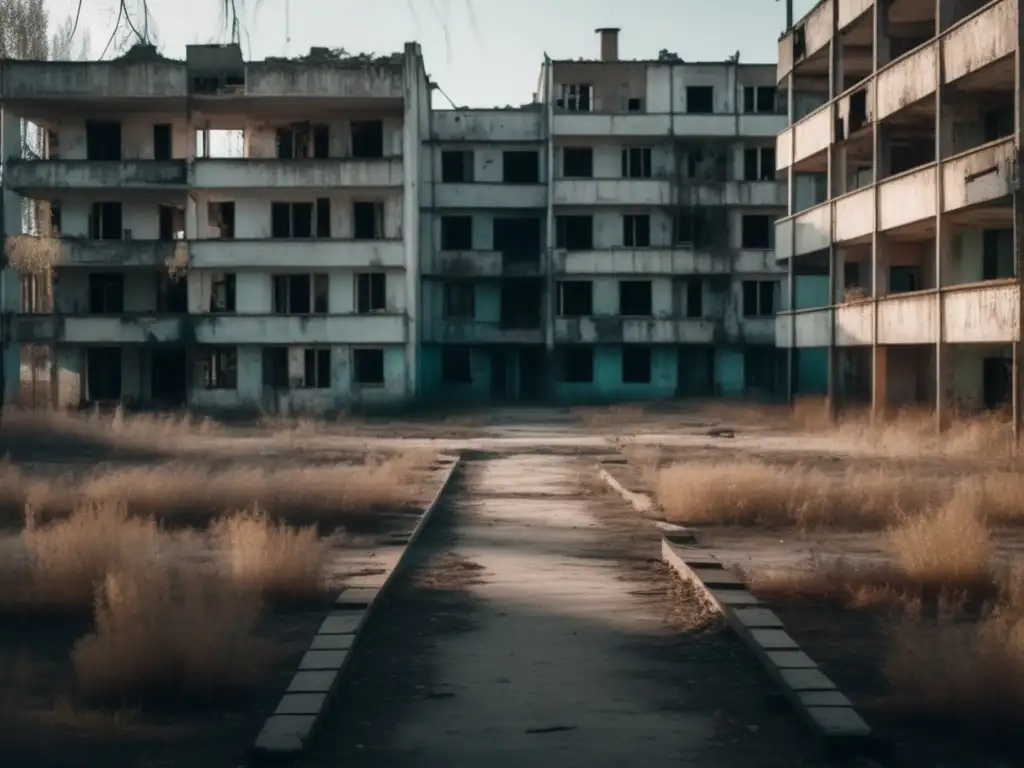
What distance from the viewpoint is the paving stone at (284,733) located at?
6262 millimetres

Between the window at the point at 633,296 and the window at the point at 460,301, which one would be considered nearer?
the window at the point at 633,296

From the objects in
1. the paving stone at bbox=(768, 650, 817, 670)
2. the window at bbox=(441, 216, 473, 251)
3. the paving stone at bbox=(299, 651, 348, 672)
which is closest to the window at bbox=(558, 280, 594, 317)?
the window at bbox=(441, 216, 473, 251)

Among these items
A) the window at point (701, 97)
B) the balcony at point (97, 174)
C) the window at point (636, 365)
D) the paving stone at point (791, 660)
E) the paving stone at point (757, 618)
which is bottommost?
the paving stone at point (757, 618)

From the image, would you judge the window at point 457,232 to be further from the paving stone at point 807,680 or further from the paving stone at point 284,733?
the paving stone at point 284,733

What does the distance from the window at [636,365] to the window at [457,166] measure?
10.3 metres

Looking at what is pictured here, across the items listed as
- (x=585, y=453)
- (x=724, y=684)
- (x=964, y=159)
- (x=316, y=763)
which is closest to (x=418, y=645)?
(x=724, y=684)

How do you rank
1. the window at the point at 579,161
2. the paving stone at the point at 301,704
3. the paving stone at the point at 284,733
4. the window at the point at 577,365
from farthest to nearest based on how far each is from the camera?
1. the window at the point at 577,365
2. the window at the point at 579,161
3. the paving stone at the point at 301,704
4. the paving stone at the point at 284,733

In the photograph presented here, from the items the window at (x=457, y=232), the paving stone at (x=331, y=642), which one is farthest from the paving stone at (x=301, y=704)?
the window at (x=457, y=232)

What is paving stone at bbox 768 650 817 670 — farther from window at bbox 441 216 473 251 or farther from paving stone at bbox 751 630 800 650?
window at bbox 441 216 473 251

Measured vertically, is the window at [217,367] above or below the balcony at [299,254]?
below

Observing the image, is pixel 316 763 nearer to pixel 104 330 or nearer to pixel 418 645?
pixel 418 645

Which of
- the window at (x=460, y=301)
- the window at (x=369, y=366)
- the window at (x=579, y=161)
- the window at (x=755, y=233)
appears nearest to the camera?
the window at (x=369, y=366)

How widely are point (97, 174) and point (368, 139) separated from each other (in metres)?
9.94

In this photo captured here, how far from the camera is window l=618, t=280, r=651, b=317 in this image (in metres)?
59.8
